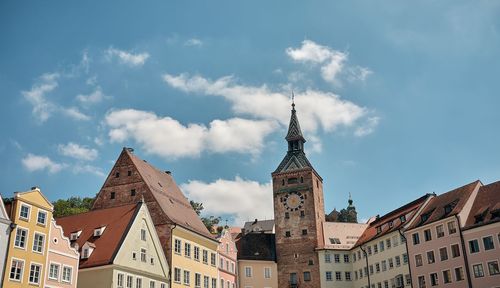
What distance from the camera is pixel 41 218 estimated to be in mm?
45625

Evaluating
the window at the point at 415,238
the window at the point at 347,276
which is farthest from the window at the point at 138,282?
the window at the point at 347,276

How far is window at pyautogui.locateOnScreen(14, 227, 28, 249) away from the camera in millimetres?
42781

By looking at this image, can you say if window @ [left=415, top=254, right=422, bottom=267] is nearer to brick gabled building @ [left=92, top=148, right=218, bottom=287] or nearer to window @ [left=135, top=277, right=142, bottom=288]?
brick gabled building @ [left=92, top=148, right=218, bottom=287]

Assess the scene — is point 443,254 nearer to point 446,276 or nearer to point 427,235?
point 446,276

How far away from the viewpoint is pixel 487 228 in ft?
196

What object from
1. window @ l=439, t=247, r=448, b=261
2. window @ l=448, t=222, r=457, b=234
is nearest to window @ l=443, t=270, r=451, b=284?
window @ l=439, t=247, r=448, b=261

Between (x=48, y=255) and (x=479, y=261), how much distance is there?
4281 cm

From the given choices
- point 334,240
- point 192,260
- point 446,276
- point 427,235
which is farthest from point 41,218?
point 334,240

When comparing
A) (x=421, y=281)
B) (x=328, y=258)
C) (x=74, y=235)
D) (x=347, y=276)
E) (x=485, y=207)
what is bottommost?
(x=421, y=281)

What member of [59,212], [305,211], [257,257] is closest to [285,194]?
[305,211]

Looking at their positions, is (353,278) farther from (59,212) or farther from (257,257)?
(59,212)

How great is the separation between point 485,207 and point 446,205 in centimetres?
559

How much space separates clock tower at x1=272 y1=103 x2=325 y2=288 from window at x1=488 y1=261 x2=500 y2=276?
35207mm

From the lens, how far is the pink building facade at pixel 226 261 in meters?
72.4
